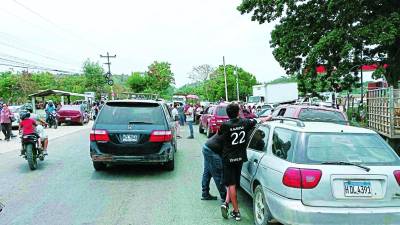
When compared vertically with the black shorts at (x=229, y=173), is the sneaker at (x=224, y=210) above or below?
below

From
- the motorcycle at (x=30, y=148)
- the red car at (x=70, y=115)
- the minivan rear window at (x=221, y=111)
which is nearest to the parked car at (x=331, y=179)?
the motorcycle at (x=30, y=148)

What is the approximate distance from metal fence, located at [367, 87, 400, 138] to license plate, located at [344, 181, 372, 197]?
708 cm

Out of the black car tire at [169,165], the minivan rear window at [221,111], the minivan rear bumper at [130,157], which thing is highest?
the minivan rear window at [221,111]

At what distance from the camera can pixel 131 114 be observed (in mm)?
9586

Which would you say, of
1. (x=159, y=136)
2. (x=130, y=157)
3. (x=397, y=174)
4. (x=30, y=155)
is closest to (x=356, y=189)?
(x=397, y=174)

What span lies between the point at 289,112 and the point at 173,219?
304 inches

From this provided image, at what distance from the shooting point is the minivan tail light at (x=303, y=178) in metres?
4.68

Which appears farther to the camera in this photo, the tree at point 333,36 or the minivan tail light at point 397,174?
the tree at point 333,36

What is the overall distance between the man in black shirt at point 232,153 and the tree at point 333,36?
16.7 m

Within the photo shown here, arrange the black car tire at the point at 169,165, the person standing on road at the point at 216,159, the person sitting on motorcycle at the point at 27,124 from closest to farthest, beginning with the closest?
the person standing on road at the point at 216,159 → the black car tire at the point at 169,165 → the person sitting on motorcycle at the point at 27,124

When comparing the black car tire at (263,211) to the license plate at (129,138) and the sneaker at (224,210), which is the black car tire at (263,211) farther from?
the license plate at (129,138)

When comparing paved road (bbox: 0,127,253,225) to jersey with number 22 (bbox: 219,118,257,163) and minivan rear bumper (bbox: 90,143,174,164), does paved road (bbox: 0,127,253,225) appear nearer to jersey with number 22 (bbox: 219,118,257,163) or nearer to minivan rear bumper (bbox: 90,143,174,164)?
minivan rear bumper (bbox: 90,143,174,164)

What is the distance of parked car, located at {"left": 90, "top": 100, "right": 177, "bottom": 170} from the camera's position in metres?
9.13

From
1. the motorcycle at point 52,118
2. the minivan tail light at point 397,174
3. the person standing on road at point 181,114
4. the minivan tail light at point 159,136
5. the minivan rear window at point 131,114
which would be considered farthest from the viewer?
the motorcycle at point 52,118
